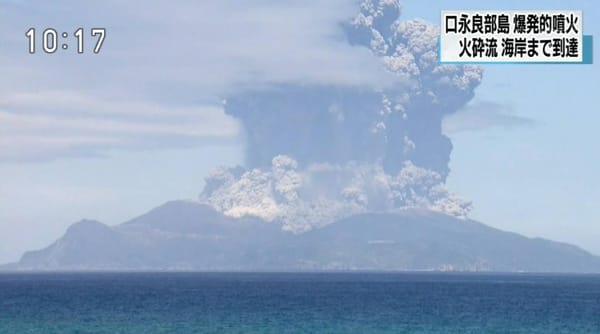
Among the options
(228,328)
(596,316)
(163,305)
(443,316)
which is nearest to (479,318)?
(443,316)

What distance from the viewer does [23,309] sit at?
602 ft

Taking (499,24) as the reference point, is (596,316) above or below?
below

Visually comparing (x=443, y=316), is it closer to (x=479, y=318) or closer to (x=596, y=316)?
(x=479, y=318)

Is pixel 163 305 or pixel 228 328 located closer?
pixel 228 328

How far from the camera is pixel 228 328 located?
138875mm

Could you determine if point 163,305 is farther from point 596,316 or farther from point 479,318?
point 596,316

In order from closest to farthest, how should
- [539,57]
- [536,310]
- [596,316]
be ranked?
[539,57] → [596,316] → [536,310]


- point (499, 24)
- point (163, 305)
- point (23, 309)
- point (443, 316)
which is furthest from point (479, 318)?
point (499, 24)

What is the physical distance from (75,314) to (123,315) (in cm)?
898

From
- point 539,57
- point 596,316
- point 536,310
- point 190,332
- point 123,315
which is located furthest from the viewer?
point 536,310

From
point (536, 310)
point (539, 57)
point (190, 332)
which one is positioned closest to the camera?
point (539, 57)

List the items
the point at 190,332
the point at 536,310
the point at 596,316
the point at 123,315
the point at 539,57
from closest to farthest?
the point at 539,57 < the point at 190,332 < the point at 123,315 < the point at 596,316 < the point at 536,310

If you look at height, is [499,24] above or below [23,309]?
above

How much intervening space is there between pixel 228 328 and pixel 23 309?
188 ft
